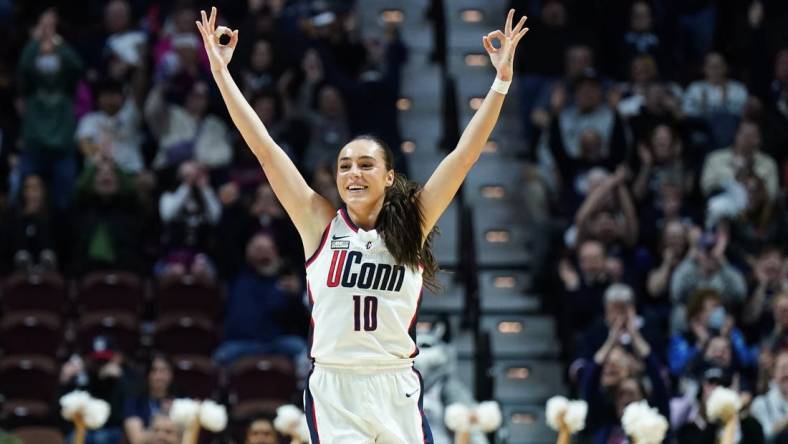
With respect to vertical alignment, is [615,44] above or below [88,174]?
above

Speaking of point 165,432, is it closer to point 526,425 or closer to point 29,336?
point 29,336

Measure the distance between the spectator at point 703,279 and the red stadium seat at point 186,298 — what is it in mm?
3408

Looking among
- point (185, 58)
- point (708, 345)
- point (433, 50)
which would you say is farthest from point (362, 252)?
point (433, 50)

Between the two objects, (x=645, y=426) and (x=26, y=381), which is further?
(x=26, y=381)

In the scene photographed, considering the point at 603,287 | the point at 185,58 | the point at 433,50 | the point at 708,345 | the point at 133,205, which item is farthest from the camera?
the point at 433,50

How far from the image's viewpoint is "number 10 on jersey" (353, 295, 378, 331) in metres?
5.54

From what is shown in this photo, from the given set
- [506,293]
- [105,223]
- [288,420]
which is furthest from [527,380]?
[288,420]

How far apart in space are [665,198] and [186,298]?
377 cm

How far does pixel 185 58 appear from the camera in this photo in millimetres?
13781

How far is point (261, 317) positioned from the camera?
11664 millimetres

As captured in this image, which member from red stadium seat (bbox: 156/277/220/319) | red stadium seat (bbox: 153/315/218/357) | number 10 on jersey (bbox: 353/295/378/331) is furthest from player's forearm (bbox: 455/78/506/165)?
red stadium seat (bbox: 156/277/220/319)

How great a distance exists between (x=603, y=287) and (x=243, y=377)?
8.83 ft

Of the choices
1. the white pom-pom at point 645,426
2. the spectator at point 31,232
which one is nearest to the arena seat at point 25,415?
the spectator at point 31,232

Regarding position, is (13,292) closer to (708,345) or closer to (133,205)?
(133,205)
